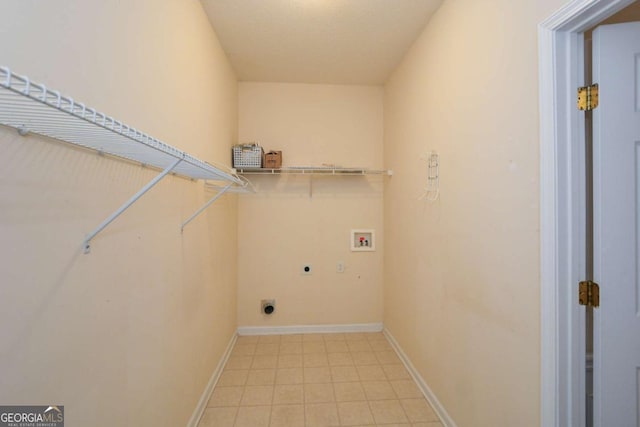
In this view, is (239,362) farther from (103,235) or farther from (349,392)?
(103,235)

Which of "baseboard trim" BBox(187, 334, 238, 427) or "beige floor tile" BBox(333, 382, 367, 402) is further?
"beige floor tile" BBox(333, 382, 367, 402)

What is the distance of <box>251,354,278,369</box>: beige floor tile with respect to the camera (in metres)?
2.38

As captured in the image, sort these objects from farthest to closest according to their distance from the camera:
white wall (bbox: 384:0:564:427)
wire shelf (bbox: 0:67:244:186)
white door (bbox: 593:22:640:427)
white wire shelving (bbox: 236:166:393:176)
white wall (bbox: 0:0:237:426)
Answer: white wire shelving (bbox: 236:166:393:176) → white wall (bbox: 384:0:564:427) → white door (bbox: 593:22:640:427) → white wall (bbox: 0:0:237:426) → wire shelf (bbox: 0:67:244:186)

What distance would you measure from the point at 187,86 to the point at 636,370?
2451 mm

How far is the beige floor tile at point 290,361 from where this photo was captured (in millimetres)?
2387

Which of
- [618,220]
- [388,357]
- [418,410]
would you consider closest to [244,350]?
[388,357]

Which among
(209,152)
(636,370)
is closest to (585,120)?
(636,370)

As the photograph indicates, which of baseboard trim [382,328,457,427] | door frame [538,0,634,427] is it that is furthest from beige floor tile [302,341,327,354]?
door frame [538,0,634,427]

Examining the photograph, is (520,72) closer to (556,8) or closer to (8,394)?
(556,8)

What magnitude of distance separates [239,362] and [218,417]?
2.16ft

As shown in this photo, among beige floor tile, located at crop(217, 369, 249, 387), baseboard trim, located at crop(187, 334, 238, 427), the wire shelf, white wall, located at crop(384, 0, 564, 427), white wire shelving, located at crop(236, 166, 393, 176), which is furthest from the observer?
white wire shelving, located at crop(236, 166, 393, 176)

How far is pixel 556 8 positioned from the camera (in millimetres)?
987

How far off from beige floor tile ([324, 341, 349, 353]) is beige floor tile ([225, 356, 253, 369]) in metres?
0.76

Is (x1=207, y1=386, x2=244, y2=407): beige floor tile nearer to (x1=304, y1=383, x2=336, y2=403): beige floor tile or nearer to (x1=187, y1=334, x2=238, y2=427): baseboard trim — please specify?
(x1=187, y1=334, x2=238, y2=427): baseboard trim
